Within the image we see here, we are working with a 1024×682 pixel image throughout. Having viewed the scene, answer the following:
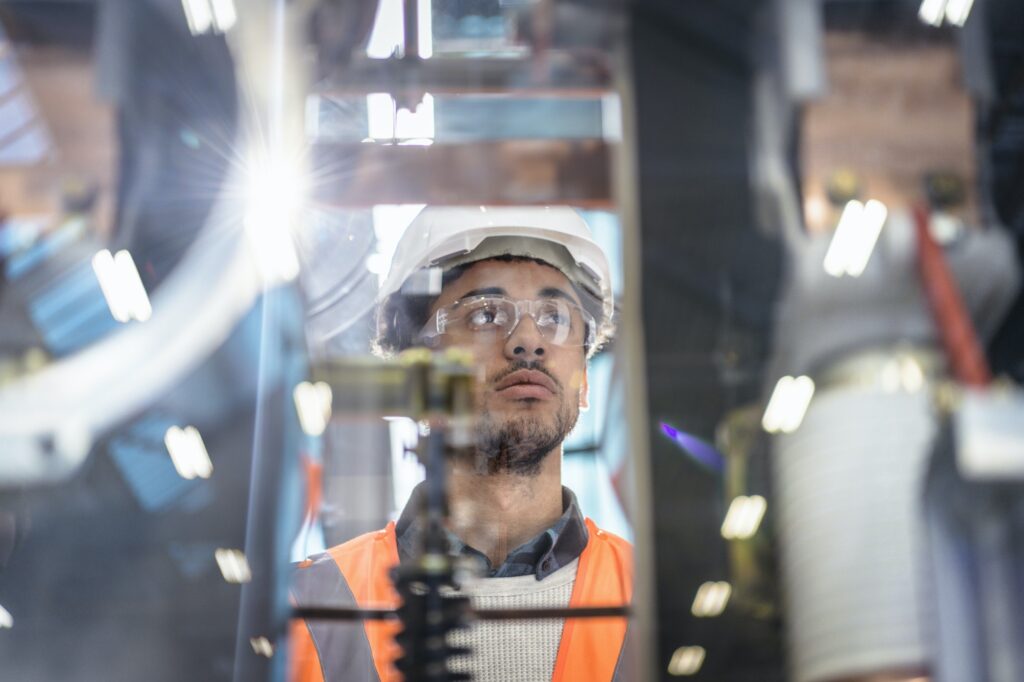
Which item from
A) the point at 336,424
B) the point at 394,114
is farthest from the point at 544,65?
the point at 336,424

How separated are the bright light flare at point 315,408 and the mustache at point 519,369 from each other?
224 millimetres

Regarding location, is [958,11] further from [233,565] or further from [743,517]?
[233,565]

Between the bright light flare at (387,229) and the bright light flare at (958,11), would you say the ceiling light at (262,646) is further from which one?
the bright light flare at (958,11)

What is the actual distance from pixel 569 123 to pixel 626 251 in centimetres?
20

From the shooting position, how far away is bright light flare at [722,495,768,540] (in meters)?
1.37

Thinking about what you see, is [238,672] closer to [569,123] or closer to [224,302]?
[224,302]

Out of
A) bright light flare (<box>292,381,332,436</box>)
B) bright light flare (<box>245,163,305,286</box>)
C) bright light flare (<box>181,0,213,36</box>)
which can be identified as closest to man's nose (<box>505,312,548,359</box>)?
bright light flare (<box>292,381,332,436</box>)

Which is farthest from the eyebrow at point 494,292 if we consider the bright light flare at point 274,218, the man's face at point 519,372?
the bright light flare at point 274,218

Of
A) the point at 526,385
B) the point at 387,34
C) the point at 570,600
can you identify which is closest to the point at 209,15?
the point at 387,34

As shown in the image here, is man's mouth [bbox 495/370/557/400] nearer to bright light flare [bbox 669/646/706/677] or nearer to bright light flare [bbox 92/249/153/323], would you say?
bright light flare [bbox 669/646/706/677]

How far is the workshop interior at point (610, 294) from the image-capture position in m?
1.22

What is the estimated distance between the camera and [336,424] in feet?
3.83

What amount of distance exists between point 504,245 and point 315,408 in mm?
272

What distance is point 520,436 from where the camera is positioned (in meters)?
1.05
